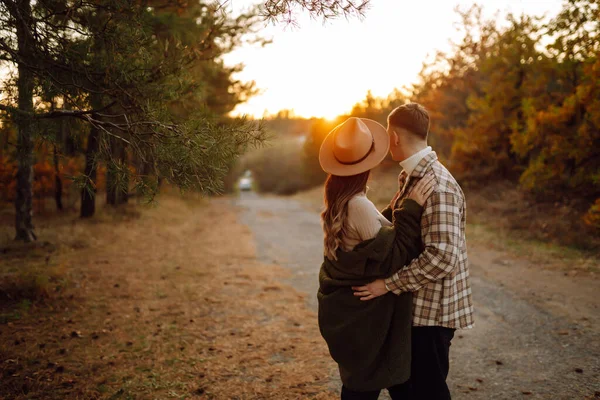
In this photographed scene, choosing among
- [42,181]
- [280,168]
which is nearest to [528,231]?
[42,181]

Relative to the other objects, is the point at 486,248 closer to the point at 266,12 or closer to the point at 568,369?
the point at 568,369

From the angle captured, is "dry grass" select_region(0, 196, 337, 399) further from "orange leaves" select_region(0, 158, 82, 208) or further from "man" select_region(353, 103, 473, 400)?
"orange leaves" select_region(0, 158, 82, 208)

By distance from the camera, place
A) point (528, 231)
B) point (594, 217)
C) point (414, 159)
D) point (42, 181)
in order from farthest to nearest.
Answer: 1. point (42, 181)
2. point (528, 231)
3. point (594, 217)
4. point (414, 159)

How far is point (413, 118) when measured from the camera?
2191 mm

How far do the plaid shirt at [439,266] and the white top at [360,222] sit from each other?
0.79ft

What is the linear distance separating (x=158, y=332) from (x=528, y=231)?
880 centimetres

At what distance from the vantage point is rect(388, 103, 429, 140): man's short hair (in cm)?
219

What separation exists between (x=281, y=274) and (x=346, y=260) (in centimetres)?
566

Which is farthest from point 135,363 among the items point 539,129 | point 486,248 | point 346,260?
point 539,129

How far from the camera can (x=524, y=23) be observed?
12383 mm

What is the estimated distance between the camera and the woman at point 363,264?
210 centimetres

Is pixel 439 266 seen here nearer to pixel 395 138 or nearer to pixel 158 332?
pixel 395 138

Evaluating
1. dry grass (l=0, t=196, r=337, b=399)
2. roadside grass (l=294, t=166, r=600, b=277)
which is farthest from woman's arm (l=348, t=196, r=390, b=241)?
roadside grass (l=294, t=166, r=600, b=277)

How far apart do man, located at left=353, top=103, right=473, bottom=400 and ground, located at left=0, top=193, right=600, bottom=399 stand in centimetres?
144
